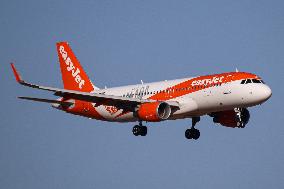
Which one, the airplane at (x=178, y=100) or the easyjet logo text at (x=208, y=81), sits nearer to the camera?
the airplane at (x=178, y=100)

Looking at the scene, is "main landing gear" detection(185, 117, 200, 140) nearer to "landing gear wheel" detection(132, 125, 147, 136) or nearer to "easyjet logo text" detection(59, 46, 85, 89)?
"landing gear wheel" detection(132, 125, 147, 136)

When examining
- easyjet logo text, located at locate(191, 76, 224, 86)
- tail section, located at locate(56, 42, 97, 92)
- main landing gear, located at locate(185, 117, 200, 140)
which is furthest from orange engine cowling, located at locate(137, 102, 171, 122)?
tail section, located at locate(56, 42, 97, 92)

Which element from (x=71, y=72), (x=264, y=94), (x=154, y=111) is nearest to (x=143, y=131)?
(x=154, y=111)

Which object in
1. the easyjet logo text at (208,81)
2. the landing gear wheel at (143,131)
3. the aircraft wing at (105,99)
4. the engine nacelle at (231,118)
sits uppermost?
the easyjet logo text at (208,81)

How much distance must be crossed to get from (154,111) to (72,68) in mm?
23130

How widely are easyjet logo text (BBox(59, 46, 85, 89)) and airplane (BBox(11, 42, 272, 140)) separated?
528 cm

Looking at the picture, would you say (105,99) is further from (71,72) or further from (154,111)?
(71,72)

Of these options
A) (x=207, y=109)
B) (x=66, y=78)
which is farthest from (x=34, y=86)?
(x=66, y=78)

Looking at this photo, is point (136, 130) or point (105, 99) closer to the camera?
point (105, 99)

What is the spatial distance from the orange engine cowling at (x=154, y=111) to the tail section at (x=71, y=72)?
17511 millimetres

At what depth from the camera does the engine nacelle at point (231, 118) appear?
80625 millimetres

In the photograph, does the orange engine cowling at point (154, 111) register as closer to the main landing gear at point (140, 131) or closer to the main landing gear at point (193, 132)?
the main landing gear at point (140, 131)

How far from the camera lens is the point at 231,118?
83.0 m

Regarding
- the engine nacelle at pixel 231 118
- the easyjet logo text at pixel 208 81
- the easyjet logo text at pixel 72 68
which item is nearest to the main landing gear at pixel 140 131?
the engine nacelle at pixel 231 118
